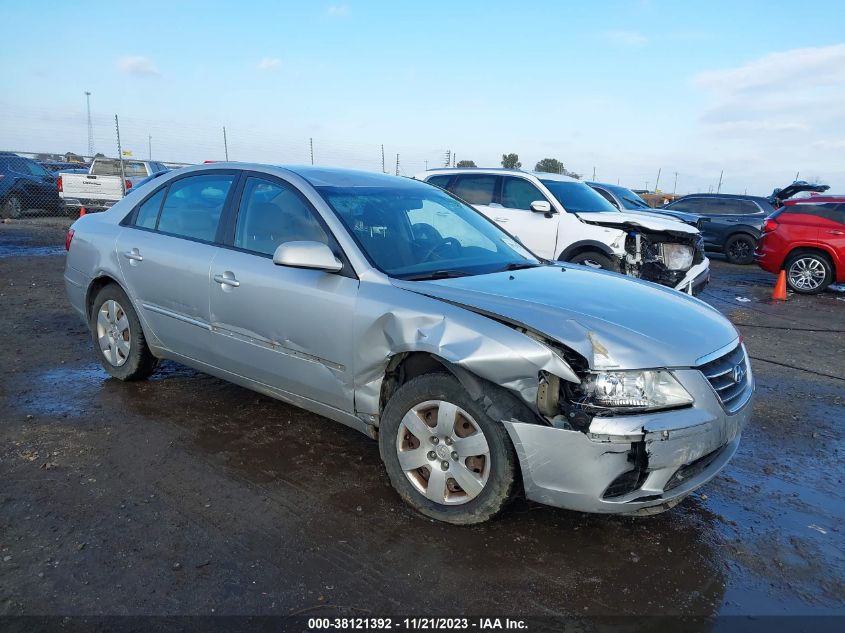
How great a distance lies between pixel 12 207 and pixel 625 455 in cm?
2004

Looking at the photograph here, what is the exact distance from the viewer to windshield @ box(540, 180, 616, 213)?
370 inches

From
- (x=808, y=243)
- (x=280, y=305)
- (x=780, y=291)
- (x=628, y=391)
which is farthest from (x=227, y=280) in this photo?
(x=808, y=243)

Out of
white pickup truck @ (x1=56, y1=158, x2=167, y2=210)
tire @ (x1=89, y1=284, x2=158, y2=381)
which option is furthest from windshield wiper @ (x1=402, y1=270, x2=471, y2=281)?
white pickup truck @ (x1=56, y1=158, x2=167, y2=210)

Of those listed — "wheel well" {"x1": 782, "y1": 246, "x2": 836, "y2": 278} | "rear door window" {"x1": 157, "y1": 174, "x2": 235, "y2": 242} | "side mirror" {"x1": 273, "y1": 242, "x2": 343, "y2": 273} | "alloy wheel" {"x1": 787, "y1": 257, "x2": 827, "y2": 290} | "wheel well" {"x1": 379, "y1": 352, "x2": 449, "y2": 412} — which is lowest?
"alloy wheel" {"x1": 787, "y1": 257, "x2": 827, "y2": 290}

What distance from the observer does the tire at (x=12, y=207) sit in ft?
58.6

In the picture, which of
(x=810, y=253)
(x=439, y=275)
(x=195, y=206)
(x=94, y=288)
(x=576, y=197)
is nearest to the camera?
(x=439, y=275)

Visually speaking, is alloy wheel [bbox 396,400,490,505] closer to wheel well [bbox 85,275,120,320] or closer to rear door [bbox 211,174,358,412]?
rear door [bbox 211,174,358,412]

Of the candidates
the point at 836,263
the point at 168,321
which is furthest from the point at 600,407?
the point at 836,263

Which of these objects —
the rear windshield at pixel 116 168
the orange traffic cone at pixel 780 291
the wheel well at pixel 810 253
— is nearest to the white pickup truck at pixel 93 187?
the rear windshield at pixel 116 168

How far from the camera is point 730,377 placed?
124 inches

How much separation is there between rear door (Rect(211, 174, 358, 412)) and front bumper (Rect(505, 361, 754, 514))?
1140mm

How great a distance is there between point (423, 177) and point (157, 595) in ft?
27.8

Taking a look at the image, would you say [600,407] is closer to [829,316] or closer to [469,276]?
[469,276]

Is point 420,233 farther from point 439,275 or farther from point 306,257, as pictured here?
point 306,257
